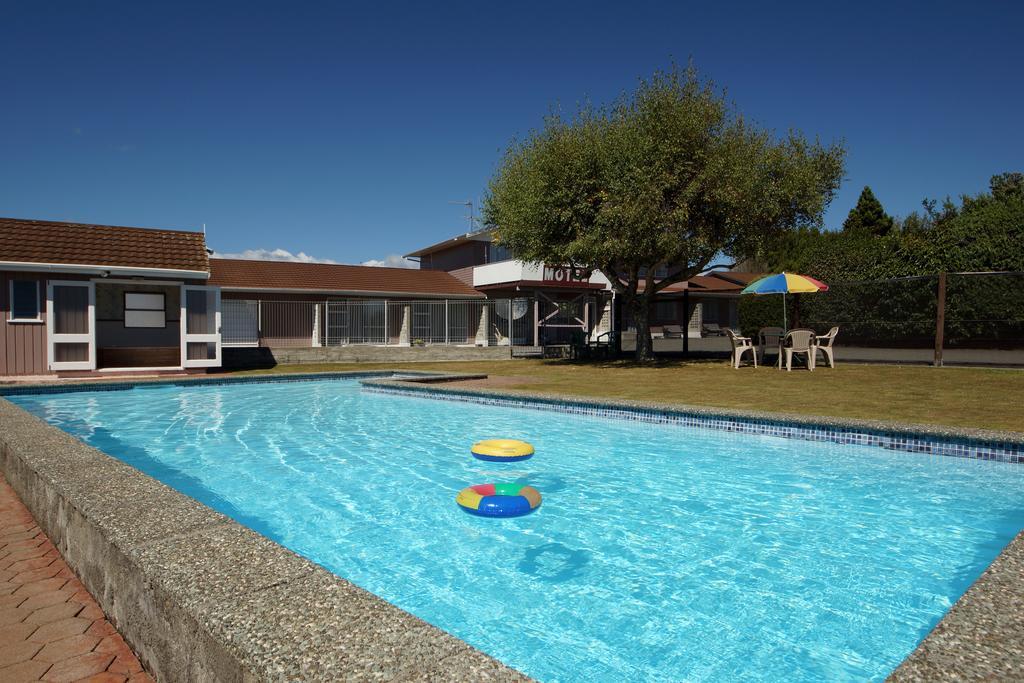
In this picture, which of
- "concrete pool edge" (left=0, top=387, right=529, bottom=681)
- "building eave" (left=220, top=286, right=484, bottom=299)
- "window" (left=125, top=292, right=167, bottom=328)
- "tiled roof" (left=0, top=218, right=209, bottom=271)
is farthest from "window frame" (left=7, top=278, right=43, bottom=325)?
"concrete pool edge" (left=0, top=387, right=529, bottom=681)

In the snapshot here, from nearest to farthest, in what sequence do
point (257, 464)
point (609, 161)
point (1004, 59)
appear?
point (257, 464), point (609, 161), point (1004, 59)

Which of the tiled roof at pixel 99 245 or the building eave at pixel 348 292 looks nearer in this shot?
the tiled roof at pixel 99 245

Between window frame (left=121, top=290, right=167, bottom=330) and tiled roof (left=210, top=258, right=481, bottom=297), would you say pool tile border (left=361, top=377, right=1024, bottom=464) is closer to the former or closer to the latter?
window frame (left=121, top=290, right=167, bottom=330)

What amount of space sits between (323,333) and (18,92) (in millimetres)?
12719

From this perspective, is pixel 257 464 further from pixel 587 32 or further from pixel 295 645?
pixel 587 32

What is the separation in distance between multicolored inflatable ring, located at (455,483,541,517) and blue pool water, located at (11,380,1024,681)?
0.11 meters

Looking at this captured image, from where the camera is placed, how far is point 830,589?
398 cm

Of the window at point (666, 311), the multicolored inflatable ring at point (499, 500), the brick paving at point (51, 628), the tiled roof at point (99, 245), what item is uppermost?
the tiled roof at point (99, 245)

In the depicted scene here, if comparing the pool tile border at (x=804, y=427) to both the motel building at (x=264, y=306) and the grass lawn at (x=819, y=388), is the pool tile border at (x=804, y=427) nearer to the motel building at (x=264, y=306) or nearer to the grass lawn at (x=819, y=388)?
the grass lawn at (x=819, y=388)

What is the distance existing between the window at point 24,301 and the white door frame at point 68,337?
0.34 metres

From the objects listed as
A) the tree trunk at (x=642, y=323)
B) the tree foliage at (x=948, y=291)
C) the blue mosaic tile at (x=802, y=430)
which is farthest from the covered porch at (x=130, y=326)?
the tree foliage at (x=948, y=291)

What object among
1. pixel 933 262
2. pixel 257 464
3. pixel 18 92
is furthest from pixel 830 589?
pixel 18 92

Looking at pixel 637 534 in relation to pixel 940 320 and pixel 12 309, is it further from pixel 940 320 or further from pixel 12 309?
pixel 12 309

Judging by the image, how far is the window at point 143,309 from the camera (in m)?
21.0
